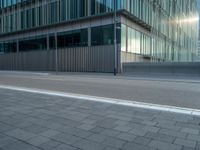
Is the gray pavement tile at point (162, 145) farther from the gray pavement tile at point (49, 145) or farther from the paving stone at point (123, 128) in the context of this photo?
the gray pavement tile at point (49, 145)

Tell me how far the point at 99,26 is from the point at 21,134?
25.6 metres

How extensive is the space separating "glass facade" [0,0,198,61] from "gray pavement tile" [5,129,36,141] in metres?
23.4

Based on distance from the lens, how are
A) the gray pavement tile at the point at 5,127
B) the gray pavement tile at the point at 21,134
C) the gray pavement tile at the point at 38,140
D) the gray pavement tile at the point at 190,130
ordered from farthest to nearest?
the gray pavement tile at the point at 5,127, the gray pavement tile at the point at 190,130, the gray pavement tile at the point at 21,134, the gray pavement tile at the point at 38,140

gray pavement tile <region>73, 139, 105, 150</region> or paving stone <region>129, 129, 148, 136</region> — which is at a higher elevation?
paving stone <region>129, 129, 148, 136</region>

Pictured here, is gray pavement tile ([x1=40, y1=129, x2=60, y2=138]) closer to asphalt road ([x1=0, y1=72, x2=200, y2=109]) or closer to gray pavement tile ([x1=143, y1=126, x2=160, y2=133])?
gray pavement tile ([x1=143, y1=126, x2=160, y2=133])

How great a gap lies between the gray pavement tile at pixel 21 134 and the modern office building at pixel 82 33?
21767mm

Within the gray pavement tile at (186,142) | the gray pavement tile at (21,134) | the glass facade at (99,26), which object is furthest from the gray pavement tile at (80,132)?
the glass facade at (99,26)

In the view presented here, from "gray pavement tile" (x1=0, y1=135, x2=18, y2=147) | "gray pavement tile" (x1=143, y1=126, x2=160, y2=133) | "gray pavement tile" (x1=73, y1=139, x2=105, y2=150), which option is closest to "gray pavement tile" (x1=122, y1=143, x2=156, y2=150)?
"gray pavement tile" (x1=73, y1=139, x2=105, y2=150)

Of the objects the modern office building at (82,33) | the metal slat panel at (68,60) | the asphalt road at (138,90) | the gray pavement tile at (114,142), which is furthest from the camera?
the metal slat panel at (68,60)

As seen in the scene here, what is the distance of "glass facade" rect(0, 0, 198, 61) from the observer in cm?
2823

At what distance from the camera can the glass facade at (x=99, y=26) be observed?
2823 cm

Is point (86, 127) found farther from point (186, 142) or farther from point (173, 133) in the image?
point (186, 142)

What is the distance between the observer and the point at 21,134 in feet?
13.9

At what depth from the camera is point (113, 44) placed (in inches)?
1075
